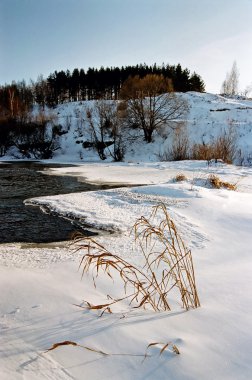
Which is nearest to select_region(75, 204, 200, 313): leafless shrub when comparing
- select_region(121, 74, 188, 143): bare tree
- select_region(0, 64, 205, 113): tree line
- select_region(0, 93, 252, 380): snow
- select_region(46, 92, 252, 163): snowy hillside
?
select_region(0, 93, 252, 380): snow

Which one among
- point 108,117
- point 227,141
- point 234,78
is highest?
point 234,78

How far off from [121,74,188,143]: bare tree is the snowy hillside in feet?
3.61

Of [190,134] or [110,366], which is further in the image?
[190,134]

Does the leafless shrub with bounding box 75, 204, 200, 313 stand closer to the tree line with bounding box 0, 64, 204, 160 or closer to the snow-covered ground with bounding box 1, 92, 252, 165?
the snow-covered ground with bounding box 1, 92, 252, 165

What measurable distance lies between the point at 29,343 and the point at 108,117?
946 inches

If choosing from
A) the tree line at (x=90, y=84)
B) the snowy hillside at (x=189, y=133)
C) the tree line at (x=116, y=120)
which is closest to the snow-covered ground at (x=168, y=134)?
the snowy hillside at (x=189, y=133)

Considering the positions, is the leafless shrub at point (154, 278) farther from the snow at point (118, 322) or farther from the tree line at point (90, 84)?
the tree line at point (90, 84)

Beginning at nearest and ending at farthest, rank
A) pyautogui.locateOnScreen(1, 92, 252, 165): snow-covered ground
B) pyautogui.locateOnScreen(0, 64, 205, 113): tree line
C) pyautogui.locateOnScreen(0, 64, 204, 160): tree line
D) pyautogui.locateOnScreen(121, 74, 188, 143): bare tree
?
1. pyautogui.locateOnScreen(1, 92, 252, 165): snow-covered ground
2. pyautogui.locateOnScreen(0, 64, 204, 160): tree line
3. pyautogui.locateOnScreen(121, 74, 188, 143): bare tree
4. pyautogui.locateOnScreen(0, 64, 205, 113): tree line

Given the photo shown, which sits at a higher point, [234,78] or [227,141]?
[234,78]

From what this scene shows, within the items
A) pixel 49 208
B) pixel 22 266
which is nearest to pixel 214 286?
pixel 22 266

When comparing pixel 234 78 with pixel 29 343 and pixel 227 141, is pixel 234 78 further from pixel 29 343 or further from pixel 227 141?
pixel 29 343

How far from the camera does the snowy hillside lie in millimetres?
24234

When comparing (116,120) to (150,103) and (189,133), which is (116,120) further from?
(189,133)

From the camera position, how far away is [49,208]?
6.17 meters
